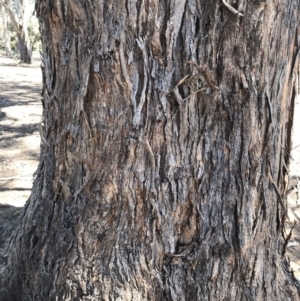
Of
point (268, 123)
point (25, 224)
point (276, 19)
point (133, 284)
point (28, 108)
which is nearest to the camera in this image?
point (276, 19)

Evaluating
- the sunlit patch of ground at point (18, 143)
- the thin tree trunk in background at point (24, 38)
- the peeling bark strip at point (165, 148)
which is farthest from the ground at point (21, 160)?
the thin tree trunk in background at point (24, 38)

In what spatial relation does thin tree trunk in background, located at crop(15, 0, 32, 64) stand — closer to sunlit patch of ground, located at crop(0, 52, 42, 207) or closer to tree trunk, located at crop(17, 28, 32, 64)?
tree trunk, located at crop(17, 28, 32, 64)

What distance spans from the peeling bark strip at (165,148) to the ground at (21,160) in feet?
1.26

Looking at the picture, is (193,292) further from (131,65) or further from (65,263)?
(131,65)

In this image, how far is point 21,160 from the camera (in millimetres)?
4430

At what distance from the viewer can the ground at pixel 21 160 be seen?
307cm

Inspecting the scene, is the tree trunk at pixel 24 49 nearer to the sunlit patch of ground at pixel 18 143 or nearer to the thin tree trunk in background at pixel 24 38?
the thin tree trunk in background at pixel 24 38

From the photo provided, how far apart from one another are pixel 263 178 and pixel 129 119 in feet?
1.78

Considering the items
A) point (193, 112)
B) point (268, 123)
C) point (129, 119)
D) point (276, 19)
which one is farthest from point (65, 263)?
point (276, 19)

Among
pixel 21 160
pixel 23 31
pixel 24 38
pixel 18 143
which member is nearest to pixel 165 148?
pixel 21 160

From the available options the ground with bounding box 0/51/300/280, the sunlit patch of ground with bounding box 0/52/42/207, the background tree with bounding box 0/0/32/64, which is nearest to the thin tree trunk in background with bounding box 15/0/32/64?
the background tree with bounding box 0/0/32/64

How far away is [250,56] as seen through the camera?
5.48 ft

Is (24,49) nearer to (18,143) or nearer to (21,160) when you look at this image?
(18,143)

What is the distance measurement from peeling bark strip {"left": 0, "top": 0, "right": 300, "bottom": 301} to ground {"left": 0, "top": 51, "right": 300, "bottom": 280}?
1.26 feet
